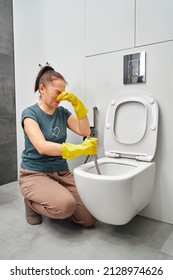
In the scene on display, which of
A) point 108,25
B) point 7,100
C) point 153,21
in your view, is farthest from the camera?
point 7,100

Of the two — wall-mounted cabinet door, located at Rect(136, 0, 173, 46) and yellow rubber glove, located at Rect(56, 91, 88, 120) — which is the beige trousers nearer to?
yellow rubber glove, located at Rect(56, 91, 88, 120)

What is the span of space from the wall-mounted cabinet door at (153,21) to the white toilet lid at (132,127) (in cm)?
31

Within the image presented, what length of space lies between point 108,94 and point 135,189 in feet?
2.18

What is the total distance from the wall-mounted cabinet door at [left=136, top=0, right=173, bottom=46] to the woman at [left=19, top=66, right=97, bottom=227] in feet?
1.71

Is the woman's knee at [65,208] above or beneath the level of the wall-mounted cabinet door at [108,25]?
beneath

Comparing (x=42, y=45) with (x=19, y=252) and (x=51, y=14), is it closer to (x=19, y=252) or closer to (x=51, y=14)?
(x=51, y=14)

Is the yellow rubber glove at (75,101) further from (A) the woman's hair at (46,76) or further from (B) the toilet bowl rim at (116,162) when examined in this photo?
(B) the toilet bowl rim at (116,162)

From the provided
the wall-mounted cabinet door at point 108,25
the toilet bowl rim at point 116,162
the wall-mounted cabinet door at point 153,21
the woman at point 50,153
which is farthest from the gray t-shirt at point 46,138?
the wall-mounted cabinet door at point 153,21

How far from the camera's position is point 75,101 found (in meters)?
1.21

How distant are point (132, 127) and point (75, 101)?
1.21 feet

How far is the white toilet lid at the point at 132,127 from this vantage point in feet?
3.90

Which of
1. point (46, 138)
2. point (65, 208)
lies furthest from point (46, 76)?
point (65, 208)

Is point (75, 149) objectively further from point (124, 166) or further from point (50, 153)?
point (124, 166)
